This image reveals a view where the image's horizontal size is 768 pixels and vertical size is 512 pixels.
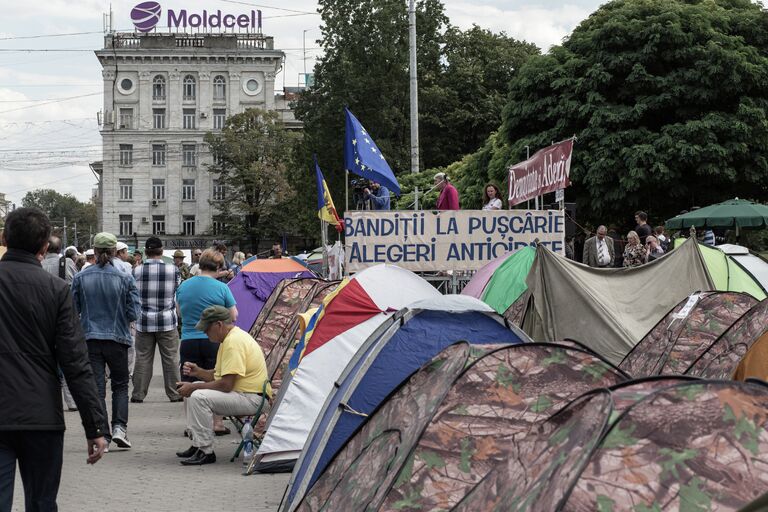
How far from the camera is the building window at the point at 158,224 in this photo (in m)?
97.6

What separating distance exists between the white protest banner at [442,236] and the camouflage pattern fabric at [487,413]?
757 centimetres

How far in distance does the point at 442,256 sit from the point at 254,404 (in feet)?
14.9

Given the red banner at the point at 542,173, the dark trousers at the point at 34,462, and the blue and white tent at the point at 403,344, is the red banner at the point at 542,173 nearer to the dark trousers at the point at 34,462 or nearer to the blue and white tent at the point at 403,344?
the blue and white tent at the point at 403,344

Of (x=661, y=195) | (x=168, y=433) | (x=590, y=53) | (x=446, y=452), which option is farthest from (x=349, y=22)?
(x=446, y=452)

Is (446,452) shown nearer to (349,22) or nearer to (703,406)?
(703,406)

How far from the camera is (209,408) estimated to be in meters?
10.2

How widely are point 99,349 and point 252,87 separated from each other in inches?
3405

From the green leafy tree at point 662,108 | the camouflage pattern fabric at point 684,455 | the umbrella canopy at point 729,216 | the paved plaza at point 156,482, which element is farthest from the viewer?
the green leafy tree at point 662,108

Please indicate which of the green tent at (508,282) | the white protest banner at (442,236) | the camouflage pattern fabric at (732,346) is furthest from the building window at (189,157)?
the camouflage pattern fabric at (732,346)

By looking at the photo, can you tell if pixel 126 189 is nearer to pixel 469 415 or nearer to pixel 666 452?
pixel 469 415

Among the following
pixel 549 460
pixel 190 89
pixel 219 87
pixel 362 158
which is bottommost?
pixel 549 460

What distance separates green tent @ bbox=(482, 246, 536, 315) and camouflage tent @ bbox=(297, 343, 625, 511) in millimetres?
7570

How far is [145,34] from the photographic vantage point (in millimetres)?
96062

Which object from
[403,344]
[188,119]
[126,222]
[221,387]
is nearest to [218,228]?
[126,222]
